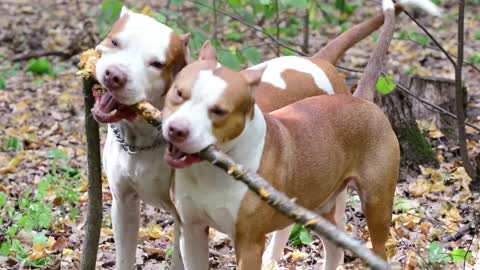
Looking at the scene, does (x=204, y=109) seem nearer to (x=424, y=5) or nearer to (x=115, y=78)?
(x=115, y=78)

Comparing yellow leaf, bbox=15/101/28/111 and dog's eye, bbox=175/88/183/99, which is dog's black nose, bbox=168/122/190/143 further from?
yellow leaf, bbox=15/101/28/111

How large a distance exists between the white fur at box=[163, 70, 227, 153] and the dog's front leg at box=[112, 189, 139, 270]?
122 cm

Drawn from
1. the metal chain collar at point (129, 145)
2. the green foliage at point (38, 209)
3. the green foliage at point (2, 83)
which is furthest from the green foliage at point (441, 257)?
the green foliage at point (2, 83)

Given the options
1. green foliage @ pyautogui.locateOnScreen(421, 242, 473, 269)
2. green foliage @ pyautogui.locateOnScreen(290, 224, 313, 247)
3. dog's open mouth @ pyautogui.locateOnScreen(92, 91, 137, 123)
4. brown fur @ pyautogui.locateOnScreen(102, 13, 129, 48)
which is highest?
brown fur @ pyautogui.locateOnScreen(102, 13, 129, 48)

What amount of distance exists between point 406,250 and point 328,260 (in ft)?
2.07

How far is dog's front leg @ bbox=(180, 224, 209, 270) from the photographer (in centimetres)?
429

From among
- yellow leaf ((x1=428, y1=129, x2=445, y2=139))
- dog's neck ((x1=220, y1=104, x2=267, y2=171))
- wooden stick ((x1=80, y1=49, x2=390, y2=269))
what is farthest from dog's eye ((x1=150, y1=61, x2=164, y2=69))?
yellow leaf ((x1=428, y1=129, x2=445, y2=139))

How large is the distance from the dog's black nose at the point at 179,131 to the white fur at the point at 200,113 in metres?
0.02

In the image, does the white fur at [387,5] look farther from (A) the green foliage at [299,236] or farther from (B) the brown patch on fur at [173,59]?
(B) the brown patch on fur at [173,59]

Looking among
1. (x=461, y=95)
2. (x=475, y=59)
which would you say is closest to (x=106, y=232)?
(x=461, y=95)

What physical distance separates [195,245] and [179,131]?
1016 millimetres

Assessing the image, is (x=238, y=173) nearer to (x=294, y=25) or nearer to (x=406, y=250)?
(x=406, y=250)

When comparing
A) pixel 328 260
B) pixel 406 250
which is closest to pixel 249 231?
pixel 328 260

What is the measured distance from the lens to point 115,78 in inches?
152
